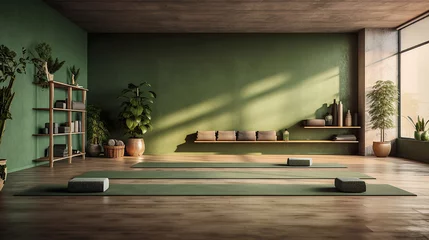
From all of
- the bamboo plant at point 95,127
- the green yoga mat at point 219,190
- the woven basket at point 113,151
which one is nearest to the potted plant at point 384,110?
the green yoga mat at point 219,190

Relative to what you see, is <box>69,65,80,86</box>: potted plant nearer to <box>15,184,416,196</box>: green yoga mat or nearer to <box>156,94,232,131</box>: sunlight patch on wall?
<box>156,94,232,131</box>: sunlight patch on wall

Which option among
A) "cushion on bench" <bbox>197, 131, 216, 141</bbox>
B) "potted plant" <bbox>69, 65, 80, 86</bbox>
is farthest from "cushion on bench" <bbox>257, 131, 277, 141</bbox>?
"potted plant" <bbox>69, 65, 80, 86</bbox>

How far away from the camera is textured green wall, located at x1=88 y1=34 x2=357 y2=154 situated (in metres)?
9.48

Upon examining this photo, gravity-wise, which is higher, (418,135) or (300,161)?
(418,135)

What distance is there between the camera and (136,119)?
8.71m

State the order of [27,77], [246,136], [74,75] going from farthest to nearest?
1. [246,136]
2. [74,75]
3. [27,77]

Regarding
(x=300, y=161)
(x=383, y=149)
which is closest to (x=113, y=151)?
(x=300, y=161)

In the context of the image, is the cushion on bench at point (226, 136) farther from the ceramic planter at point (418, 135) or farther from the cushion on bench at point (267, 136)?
the ceramic planter at point (418, 135)

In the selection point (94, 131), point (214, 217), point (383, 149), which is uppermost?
point (94, 131)

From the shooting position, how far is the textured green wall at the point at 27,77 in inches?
233

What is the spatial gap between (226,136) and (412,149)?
412 cm

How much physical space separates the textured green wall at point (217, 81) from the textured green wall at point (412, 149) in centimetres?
116

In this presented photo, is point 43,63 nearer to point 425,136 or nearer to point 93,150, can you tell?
point 93,150

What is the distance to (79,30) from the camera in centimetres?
890
